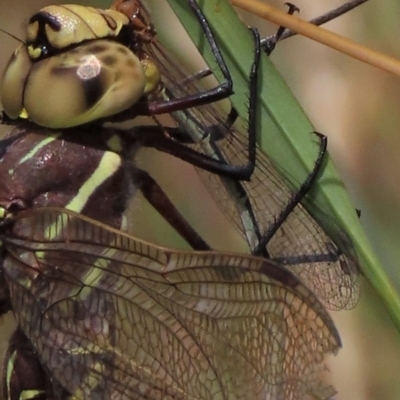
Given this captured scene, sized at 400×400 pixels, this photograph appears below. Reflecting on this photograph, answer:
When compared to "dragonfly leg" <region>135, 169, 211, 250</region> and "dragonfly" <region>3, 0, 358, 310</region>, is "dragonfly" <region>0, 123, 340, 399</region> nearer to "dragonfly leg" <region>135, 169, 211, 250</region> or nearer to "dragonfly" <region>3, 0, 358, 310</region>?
"dragonfly" <region>3, 0, 358, 310</region>

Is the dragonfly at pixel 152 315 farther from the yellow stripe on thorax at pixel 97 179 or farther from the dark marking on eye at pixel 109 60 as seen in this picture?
the dark marking on eye at pixel 109 60

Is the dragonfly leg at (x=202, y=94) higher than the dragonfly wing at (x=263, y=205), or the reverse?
the dragonfly leg at (x=202, y=94)

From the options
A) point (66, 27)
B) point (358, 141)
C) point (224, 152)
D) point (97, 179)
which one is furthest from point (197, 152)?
point (358, 141)

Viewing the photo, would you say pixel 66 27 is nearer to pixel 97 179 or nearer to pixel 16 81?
pixel 16 81

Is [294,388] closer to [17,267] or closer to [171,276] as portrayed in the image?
[171,276]

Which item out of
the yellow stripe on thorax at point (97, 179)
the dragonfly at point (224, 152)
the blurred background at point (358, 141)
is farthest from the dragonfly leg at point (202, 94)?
the blurred background at point (358, 141)

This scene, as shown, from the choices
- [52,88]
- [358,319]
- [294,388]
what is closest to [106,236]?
[52,88]

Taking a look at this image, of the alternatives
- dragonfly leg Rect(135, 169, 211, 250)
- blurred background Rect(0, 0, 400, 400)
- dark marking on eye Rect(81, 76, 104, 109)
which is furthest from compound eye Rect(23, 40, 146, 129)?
blurred background Rect(0, 0, 400, 400)

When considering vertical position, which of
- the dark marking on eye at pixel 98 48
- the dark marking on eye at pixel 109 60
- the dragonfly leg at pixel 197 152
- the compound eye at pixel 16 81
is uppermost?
the dark marking on eye at pixel 98 48
